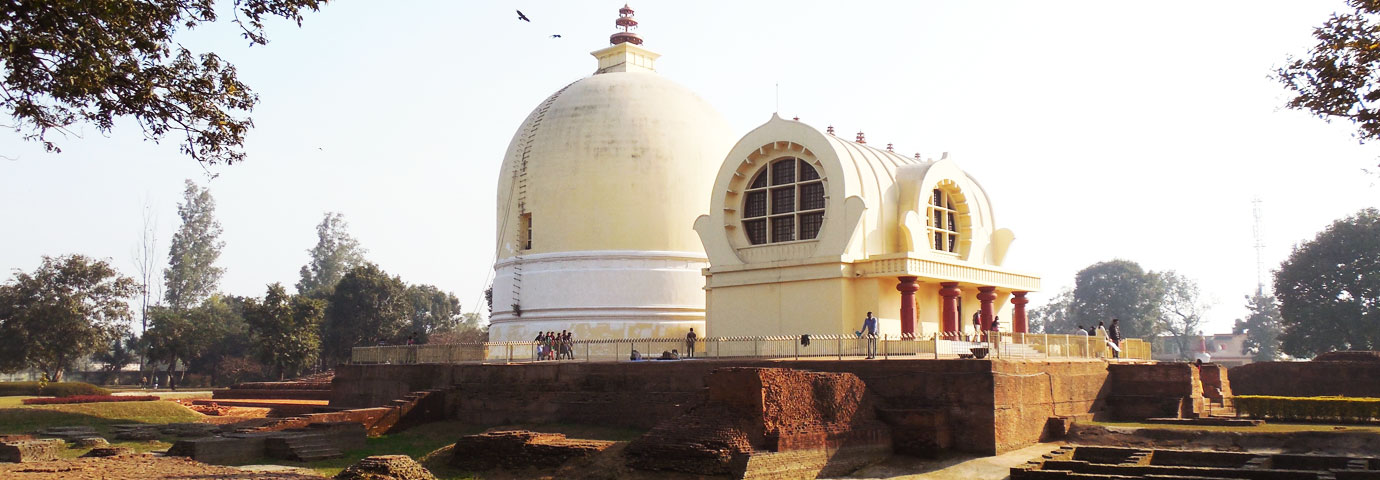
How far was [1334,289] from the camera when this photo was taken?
176ft

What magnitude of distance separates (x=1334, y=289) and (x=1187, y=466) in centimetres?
4264

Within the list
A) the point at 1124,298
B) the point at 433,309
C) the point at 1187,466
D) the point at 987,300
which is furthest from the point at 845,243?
the point at 1124,298

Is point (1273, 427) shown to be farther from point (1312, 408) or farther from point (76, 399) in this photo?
point (76, 399)

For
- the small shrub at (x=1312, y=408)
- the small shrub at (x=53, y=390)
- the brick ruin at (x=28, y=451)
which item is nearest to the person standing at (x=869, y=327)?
the small shrub at (x=1312, y=408)

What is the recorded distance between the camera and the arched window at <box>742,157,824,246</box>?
2723 centimetres

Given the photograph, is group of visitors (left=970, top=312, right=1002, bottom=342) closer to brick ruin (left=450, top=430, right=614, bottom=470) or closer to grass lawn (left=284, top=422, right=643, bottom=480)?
grass lawn (left=284, top=422, right=643, bottom=480)

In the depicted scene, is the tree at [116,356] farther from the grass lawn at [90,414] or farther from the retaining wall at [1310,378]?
the retaining wall at [1310,378]

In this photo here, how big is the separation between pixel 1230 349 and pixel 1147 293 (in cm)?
2333

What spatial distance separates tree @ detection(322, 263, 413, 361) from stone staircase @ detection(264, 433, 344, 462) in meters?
34.7

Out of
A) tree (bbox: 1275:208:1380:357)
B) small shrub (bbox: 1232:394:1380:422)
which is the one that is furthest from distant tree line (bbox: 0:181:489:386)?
tree (bbox: 1275:208:1380:357)

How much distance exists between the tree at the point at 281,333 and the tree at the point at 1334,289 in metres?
45.9

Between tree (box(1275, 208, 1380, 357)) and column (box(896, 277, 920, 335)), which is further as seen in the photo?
tree (box(1275, 208, 1380, 357))

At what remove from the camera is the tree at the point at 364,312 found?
55625mm

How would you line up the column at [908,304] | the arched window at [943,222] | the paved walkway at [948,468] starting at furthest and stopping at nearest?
the arched window at [943,222]
the column at [908,304]
the paved walkway at [948,468]
